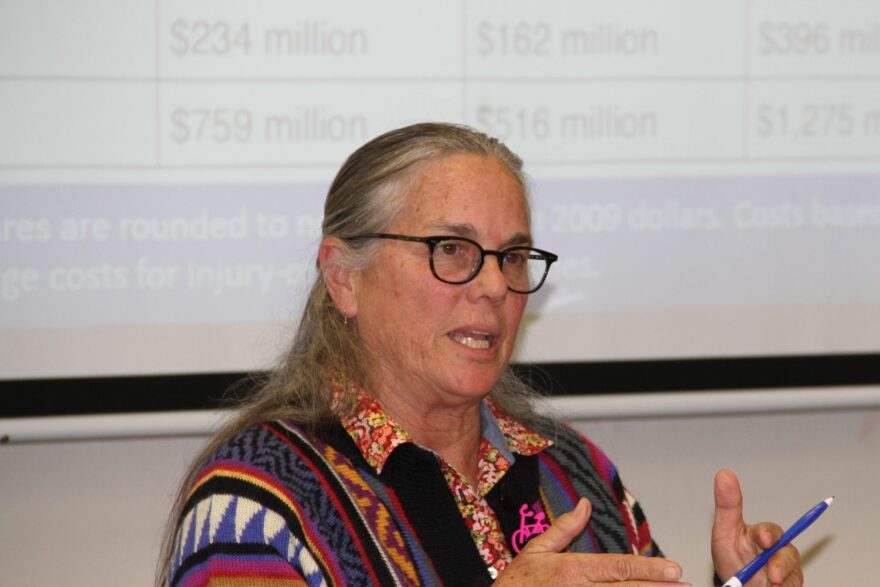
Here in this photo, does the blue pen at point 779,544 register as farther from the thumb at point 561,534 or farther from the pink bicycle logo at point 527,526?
the pink bicycle logo at point 527,526

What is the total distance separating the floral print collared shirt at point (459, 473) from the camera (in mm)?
1762

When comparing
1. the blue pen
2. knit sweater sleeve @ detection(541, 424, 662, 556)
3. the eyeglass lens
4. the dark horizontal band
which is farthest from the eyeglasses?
the dark horizontal band

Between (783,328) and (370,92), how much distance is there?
1.24 m

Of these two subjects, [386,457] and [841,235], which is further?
[841,235]

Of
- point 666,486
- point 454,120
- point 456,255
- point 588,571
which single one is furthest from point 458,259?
point 666,486

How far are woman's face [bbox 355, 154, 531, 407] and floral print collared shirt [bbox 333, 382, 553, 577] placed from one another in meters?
0.09

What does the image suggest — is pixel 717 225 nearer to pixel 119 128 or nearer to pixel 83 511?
pixel 119 128

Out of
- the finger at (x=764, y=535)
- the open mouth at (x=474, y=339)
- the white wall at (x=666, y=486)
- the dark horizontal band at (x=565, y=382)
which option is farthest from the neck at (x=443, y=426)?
the white wall at (x=666, y=486)

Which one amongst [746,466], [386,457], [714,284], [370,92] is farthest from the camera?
[746,466]

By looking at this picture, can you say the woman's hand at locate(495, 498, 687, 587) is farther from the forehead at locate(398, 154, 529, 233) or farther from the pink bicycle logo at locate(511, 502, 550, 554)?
the forehead at locate(398, 154, 529, 233)

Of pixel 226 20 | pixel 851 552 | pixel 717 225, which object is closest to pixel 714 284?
pixel 717 225

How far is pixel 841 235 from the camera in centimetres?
308

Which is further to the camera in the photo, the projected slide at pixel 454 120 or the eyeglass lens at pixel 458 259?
the projected slide at pixel 454 120

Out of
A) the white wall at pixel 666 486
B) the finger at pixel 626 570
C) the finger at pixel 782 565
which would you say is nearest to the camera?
the finger at pixel 626 570
